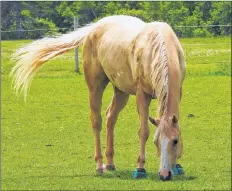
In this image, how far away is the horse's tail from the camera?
34.1 ft

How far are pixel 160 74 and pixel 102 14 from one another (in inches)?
711

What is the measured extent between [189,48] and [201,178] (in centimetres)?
1743

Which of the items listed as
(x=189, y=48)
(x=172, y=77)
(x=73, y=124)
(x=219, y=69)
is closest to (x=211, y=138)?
(x=73, y=124)

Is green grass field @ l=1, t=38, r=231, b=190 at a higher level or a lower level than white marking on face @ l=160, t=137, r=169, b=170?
lower

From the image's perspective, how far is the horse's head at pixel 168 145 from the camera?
26.3 ft

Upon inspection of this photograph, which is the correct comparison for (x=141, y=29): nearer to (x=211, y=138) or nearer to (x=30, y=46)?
(x=30, y=46)

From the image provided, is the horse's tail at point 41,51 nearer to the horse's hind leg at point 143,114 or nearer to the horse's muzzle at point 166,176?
the horse's hind leg at point 143,114

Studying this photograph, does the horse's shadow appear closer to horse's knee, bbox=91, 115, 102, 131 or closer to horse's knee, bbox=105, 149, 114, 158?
horse's knee, bbox=105, 149, 114, 158

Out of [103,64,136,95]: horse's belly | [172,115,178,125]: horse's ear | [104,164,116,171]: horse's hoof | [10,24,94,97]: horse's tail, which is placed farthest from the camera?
[10,24,94,97]: horse's tail

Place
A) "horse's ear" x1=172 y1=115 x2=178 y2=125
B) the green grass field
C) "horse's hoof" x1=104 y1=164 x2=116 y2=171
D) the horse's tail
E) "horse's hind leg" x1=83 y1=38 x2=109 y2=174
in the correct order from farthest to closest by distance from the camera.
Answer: the horse's tail
"horse's hind leg" x1=83 y1=38 x2=109 y2=174
"horse's hoof" x1=104 y1=164 x2=116 y2=171
the green grass field
"horse's ear" x1=172 y1=115 x2=178 y2=125

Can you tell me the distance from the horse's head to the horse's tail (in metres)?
2.60

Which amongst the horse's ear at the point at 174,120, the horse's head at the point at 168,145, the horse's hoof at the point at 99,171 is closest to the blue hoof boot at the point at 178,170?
the horse's head at the point at 168,145

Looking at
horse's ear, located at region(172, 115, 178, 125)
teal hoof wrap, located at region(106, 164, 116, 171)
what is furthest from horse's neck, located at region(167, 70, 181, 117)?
teal hoof wrap, located at region(106, 164, 116, 171)

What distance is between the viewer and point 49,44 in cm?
1057
